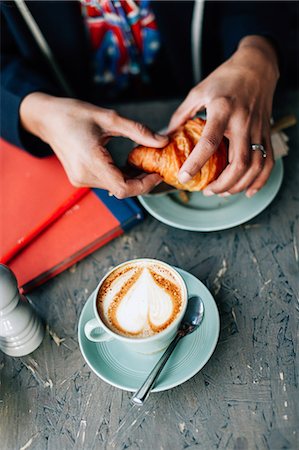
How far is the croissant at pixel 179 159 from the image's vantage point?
35.1 inches

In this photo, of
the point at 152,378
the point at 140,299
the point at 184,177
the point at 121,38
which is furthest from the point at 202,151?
the point at 121,38

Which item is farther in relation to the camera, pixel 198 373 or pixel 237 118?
pixel 237 118

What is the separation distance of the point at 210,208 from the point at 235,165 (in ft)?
0.44

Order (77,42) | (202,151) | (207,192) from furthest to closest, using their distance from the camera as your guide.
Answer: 1. (77,42)
2. (207,192)
3. (202,151)

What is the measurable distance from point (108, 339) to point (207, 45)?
960 mm

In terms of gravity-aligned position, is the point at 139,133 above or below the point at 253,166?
above

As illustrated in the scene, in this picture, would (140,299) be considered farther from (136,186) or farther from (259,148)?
(259,148)

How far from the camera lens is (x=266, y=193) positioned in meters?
0.99

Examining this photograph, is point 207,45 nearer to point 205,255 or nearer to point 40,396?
point 205,255

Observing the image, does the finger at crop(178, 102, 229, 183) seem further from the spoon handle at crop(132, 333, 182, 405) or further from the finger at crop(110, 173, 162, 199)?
the spoon handle at crop(132, 333, 182, 405)

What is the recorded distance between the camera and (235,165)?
90 centimetres

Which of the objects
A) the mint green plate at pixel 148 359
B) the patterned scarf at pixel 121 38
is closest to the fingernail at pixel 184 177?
the mint green plate at pixel 148 359

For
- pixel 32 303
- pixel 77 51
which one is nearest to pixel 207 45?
pixel 77 51

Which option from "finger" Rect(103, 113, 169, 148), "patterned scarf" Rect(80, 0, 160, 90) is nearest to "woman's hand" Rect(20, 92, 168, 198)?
"finger" Rect(103, 113, 169, 148)
